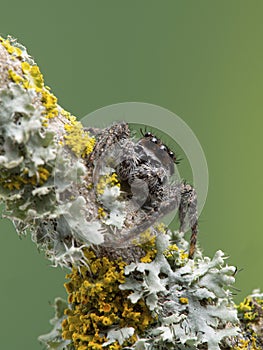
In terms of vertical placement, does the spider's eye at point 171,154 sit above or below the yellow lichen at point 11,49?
below

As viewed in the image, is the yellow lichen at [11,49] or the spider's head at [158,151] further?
the spider's head at [158,151]

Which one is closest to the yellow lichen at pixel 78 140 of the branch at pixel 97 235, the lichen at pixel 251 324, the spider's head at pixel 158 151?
the branch at pixel 97 235

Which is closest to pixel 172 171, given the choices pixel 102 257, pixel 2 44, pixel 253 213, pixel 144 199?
pixel 144 199

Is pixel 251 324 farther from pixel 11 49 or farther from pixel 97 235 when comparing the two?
pixel 11 49

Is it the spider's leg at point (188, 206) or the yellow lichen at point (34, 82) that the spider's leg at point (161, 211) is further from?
the yellow lichen at point (34, 82)

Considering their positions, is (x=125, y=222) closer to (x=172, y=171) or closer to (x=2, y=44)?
(x=172, y=171)

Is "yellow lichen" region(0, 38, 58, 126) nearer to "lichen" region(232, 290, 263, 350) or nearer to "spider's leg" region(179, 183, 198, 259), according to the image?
"spider's leg" region(179, 183, 198, 259)

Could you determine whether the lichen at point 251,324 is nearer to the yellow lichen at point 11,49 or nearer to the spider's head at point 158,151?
the spider's head at point 158,151

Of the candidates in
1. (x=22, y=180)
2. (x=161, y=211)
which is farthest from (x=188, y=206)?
(x=22, y=180)

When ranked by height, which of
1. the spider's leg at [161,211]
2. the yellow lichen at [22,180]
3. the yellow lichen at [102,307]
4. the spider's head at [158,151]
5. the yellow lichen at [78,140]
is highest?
the spider's head at [158,151]
